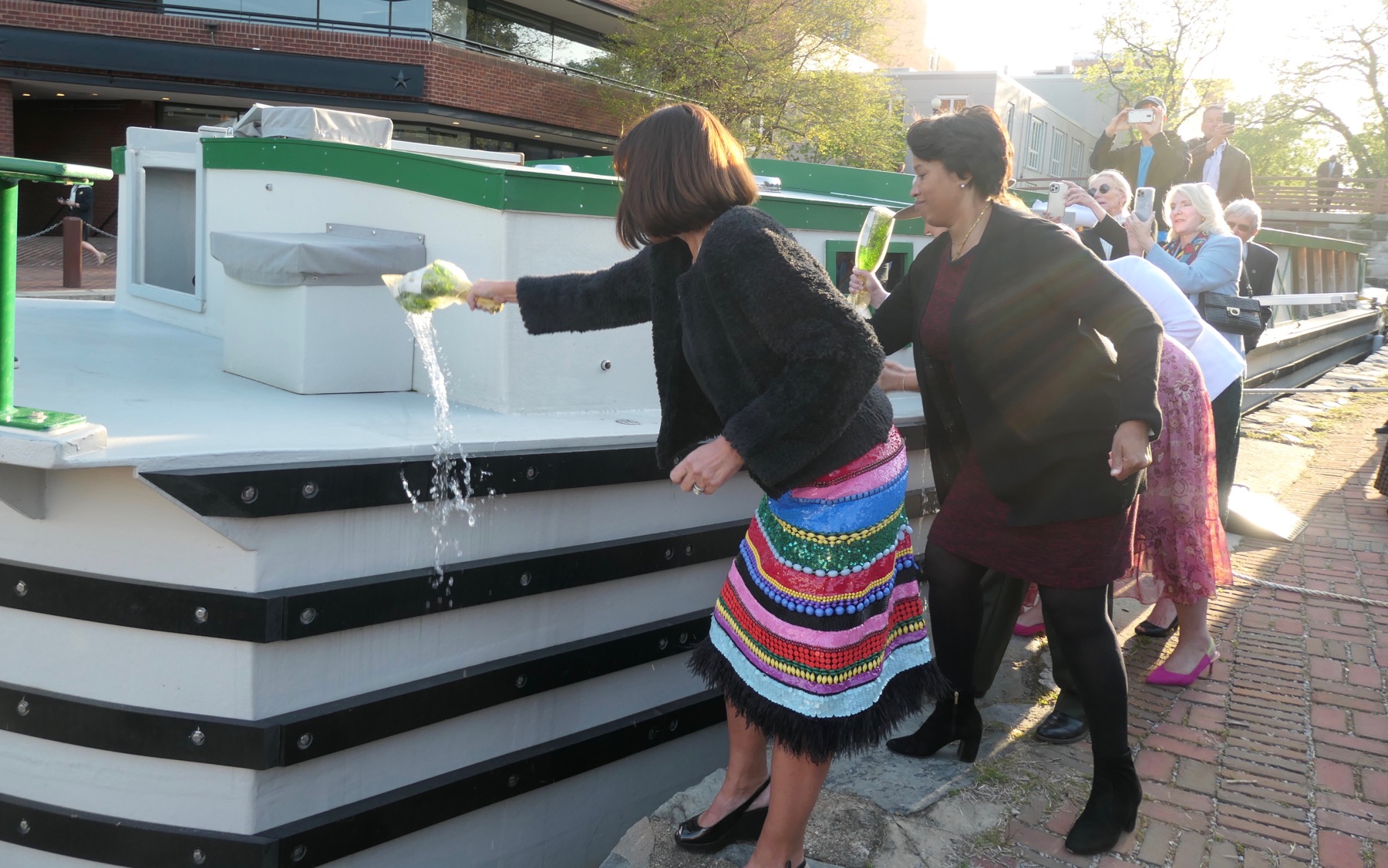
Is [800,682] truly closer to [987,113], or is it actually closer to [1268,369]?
[987,113]

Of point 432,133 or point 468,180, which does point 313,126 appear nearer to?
point 468,180

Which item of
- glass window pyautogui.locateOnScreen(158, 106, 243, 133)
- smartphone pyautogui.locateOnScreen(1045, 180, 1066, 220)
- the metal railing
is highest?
the metal railing

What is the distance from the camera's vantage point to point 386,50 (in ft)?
81.8

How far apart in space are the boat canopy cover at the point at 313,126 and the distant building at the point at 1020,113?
2942 centimetres

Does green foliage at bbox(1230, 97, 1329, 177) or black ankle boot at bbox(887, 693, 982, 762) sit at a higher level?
green foliage at bbox(1230, 97, 1329, 177)

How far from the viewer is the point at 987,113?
2.72 m

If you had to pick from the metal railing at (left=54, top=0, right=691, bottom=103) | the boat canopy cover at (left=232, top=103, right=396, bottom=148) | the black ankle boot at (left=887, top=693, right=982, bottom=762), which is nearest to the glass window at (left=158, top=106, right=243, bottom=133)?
the metal railing at (left=54, top=0, right=691, bottom=103)

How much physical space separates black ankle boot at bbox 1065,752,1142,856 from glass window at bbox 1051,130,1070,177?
47.1 metres

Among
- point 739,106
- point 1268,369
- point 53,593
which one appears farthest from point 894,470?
point 739,106

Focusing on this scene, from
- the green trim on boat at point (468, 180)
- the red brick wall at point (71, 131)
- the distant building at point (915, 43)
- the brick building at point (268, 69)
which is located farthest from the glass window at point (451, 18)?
the distant building at point (915, 43)

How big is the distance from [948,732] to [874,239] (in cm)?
153

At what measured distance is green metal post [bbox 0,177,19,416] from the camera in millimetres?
2305

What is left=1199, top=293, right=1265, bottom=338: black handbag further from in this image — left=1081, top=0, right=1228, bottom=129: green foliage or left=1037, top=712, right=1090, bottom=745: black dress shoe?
left=1081, top=0, right=1228, bottom=129: green foliage

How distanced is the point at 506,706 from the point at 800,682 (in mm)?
1020
